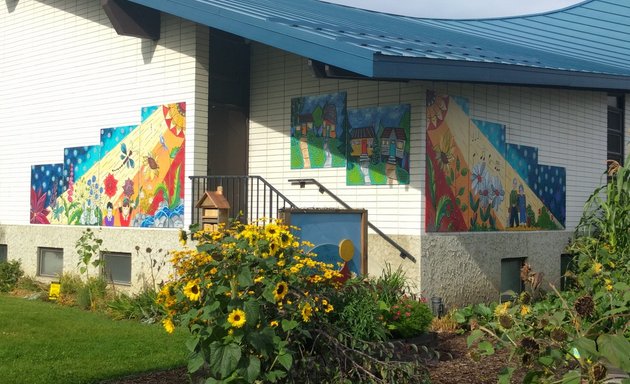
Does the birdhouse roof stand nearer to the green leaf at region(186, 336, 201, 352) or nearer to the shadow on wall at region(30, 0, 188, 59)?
the shadow on wall at region(30, 0, 188, 59)

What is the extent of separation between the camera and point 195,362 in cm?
570

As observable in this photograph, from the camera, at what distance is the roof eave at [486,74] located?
9059 millimetres

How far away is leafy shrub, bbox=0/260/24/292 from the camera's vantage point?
14.9 metres

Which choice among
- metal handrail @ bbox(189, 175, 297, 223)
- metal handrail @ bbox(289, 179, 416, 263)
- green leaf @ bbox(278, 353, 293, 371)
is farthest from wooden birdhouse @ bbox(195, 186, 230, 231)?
green leaf @ bbox(278, 353, 293, 371)

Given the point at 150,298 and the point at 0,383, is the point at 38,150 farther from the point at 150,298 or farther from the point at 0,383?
the point at 0,383

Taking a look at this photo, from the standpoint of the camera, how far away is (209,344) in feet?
18.6

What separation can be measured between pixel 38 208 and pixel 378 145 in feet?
24.2

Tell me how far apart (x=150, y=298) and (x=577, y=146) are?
8.17 meters

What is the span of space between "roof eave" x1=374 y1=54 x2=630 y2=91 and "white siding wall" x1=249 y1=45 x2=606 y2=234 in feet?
3.67

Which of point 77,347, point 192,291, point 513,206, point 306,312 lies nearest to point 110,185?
point 77,347

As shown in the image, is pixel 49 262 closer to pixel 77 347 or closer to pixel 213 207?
pixel 213 207

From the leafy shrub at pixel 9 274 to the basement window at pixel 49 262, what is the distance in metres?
0.42

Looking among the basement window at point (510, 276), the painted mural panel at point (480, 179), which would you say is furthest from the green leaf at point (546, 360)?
the basement window at point (510, 276)

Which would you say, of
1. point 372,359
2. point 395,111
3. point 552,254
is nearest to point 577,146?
point 552,254
